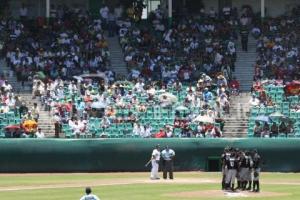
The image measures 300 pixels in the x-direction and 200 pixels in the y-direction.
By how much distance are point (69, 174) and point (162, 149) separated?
4006mm

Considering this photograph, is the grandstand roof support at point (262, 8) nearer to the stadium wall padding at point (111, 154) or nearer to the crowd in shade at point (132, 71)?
the crowd in shade at point (132, 71)

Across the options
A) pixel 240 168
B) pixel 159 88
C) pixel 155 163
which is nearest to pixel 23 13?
pixel 159 88

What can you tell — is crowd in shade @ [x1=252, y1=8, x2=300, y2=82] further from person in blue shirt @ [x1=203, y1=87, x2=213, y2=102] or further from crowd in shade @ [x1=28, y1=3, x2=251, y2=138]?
person in blue shirt @ [x1=203, y1=87, x2=213, y2=102]

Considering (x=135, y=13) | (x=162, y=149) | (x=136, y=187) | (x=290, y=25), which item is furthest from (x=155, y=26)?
(x=136, y=187)

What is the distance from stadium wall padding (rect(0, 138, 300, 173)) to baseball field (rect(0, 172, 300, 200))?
0.89 m

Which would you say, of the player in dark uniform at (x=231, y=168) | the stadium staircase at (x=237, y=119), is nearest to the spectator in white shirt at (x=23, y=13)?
the stadium staircase at (x=237, y=119)

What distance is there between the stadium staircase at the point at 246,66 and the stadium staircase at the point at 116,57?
552cm

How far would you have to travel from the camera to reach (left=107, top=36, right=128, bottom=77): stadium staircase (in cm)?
4844

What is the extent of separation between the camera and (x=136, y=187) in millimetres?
33531

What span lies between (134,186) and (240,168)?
4237mm

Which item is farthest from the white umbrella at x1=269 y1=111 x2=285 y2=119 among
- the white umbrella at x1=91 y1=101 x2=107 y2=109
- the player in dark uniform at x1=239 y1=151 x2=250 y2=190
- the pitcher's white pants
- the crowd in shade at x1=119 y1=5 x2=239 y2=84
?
the player in dark uniform at x1=239 y1=151 x2=250 y2=190

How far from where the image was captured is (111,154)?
41250 mm

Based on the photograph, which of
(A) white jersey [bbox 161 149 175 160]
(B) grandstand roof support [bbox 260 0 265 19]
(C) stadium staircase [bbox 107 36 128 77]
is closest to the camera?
(A) white jersey [bbox 161 149 175 160]

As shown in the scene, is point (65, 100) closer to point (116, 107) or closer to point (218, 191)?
point (116, 107)
